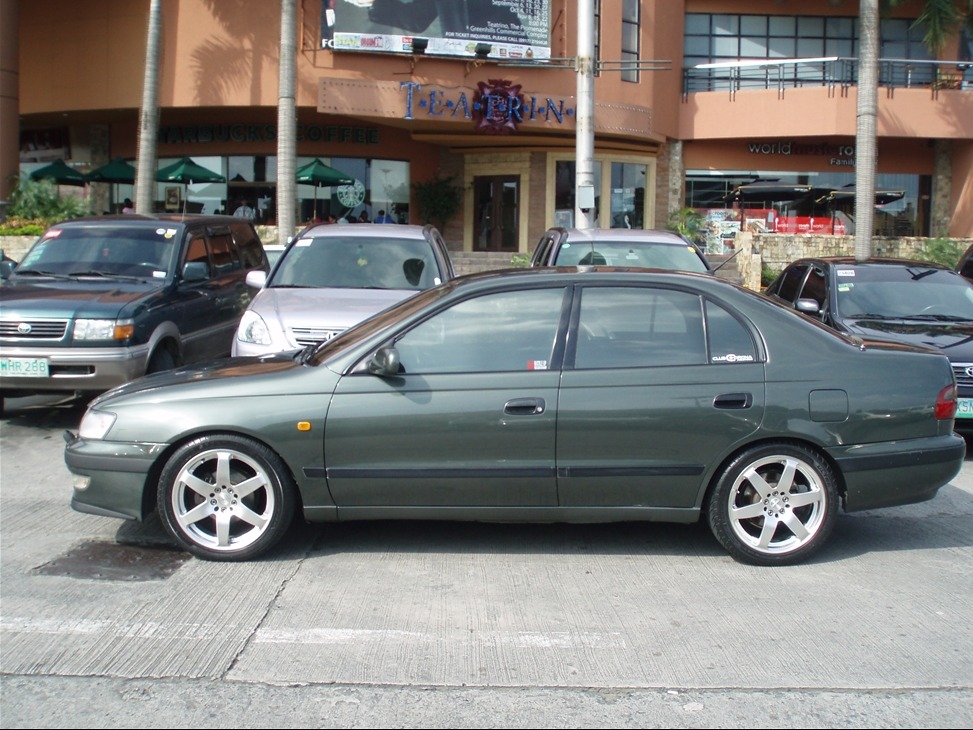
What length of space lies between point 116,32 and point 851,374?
75.8ft

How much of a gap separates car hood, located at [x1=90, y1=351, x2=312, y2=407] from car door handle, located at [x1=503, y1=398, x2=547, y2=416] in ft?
3.41

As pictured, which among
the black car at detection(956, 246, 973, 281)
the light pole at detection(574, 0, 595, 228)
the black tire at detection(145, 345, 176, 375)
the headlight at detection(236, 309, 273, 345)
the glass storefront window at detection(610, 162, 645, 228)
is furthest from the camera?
the glass storefront window at detection(610, 162, 645, 228)

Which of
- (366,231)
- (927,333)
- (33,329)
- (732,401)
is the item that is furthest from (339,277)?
(927,333)

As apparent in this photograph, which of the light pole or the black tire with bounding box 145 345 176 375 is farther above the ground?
the light pole

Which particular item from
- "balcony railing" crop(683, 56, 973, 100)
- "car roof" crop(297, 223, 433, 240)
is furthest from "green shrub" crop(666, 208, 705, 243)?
"car roof" crop(297, 223, 433, 240)

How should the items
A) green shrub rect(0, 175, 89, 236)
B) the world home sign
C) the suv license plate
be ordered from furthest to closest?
the world home sign → green shrub rect(0, 175, 89, 236) → the suv license plate

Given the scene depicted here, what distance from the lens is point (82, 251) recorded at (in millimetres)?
10266

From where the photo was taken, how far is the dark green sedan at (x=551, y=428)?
5484 mm

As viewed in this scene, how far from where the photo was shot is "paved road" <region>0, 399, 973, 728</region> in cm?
399

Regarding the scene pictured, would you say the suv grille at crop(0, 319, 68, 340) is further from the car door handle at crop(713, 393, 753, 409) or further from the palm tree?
the palm tree

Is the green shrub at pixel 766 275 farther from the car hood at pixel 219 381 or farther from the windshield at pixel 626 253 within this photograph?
the car hood at pixel 219 381

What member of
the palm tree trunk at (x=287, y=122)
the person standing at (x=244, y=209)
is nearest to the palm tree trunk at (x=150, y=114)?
the palm tree trunk at (x=287, y=122)

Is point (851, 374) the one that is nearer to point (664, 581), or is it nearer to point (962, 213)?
point (664, 581)

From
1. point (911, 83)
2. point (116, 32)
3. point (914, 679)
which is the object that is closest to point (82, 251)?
point (914, 679)
